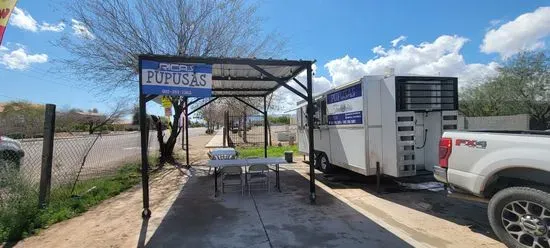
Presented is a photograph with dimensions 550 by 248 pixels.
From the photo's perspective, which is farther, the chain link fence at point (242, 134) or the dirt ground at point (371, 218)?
the chain link fence at point (242, 134)

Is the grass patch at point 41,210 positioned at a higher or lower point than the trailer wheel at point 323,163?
lower

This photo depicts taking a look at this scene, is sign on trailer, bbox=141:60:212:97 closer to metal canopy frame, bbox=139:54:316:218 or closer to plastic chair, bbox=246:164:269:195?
metal canopy frame, bbox=139:54:316:218

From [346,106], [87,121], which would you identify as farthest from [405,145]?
[87,121]

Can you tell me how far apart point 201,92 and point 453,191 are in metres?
4.51

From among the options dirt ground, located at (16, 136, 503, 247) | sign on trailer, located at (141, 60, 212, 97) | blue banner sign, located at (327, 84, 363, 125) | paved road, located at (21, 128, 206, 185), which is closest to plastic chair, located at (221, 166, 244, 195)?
dirt ground, located at (16, 136, 503, 247)

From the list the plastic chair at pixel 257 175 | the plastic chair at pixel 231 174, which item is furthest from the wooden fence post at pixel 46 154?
the plastic chair at pixel 257 175

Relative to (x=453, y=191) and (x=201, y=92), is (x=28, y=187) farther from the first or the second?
(x=453, y=191)

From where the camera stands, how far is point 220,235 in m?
5.31

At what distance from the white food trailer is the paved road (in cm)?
612

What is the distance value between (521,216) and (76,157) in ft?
36.1

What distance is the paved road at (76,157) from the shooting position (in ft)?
28.2

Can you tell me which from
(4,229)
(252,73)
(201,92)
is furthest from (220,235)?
(252,73)

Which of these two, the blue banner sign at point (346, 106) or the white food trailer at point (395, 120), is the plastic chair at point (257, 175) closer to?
the white food trailer at point (395, 120)

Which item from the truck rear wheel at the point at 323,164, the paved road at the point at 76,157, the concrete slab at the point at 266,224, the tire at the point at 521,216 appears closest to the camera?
the tire at the point at 521,216
